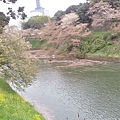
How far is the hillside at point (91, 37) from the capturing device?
6788cm

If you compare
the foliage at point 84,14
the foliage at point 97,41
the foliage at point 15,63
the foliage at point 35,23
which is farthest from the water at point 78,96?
the foliage at point 35,23

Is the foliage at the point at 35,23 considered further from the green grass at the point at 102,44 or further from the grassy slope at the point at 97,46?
the green grass at the point at 102,44

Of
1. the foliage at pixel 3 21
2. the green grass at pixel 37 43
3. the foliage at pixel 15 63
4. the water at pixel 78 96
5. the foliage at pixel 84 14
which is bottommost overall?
the water at pixel 78 96

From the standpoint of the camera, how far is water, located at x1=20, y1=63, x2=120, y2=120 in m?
25.7

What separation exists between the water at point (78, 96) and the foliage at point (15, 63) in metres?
5.16

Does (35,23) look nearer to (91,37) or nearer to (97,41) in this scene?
(91,37)

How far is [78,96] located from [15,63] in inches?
439

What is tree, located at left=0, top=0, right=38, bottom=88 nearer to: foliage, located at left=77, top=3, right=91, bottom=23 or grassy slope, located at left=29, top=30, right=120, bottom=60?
grassy slope, located at left=29, top=30, right=120, bottom=60

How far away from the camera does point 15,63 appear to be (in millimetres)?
24469

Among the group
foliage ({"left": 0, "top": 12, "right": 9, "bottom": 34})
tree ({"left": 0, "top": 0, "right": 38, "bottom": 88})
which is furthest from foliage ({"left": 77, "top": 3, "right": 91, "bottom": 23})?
tree ({"left": 0, "top": 0, "right": 38, "bottom": 88})

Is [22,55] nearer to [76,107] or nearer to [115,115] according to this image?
[76,107]

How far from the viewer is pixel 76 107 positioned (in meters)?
27.9

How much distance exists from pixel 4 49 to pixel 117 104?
1397 centimetres

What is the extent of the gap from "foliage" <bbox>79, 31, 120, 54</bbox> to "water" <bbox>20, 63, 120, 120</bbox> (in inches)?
949
